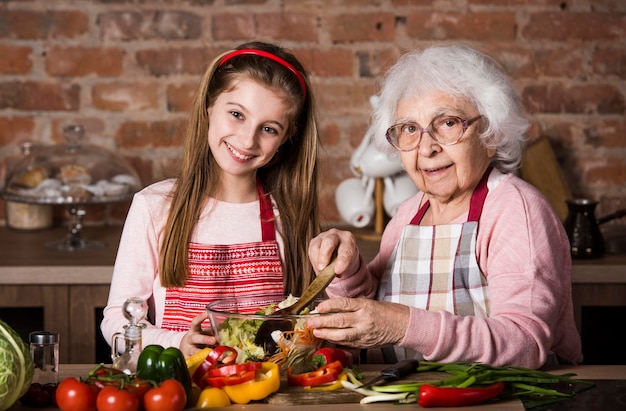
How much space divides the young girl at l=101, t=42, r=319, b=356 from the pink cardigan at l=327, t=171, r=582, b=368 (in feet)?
0.84

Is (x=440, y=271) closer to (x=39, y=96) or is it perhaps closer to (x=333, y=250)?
(x=333, y=250)

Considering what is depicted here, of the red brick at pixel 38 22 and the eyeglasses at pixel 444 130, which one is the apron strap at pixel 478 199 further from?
the red brick at pixel 38 22

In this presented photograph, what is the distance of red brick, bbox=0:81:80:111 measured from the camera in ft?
11.0

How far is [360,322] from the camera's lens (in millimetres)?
1703

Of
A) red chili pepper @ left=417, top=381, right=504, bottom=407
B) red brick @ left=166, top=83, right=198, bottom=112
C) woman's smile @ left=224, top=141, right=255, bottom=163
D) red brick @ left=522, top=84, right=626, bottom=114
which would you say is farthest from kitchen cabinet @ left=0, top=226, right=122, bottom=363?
red brick @ left=522, top=84, right=626, bottom=114

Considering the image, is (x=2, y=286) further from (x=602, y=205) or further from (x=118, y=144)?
(x=602, y=205)

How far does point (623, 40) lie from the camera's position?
3381 millimetres

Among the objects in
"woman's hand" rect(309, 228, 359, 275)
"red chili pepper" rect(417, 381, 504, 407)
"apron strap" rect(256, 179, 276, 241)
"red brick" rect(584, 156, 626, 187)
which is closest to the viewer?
"red chili pepper" rect(417, 381, 504, 407)

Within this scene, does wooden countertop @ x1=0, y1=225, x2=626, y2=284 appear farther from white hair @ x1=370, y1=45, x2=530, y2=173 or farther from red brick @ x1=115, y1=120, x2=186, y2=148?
white hair @ x1=370, y1=45, x2=530, y2=173

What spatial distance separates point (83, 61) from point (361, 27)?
3.24 ft

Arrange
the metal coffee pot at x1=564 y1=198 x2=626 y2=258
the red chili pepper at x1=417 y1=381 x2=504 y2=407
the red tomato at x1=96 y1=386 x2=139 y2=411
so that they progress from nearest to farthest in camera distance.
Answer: the red tomato at x1=96 y1=386 x2=139 y2=411 → the red chili pepper at x1=417 y1=381 x2=504 y2=407 → the metal coffee pot at x1=564 y1=198 x2=626 y2=258

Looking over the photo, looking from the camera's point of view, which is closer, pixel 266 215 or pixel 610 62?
pixel 266 215

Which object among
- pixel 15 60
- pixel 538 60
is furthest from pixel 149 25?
pixel 538 60

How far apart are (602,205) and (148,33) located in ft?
5.72
